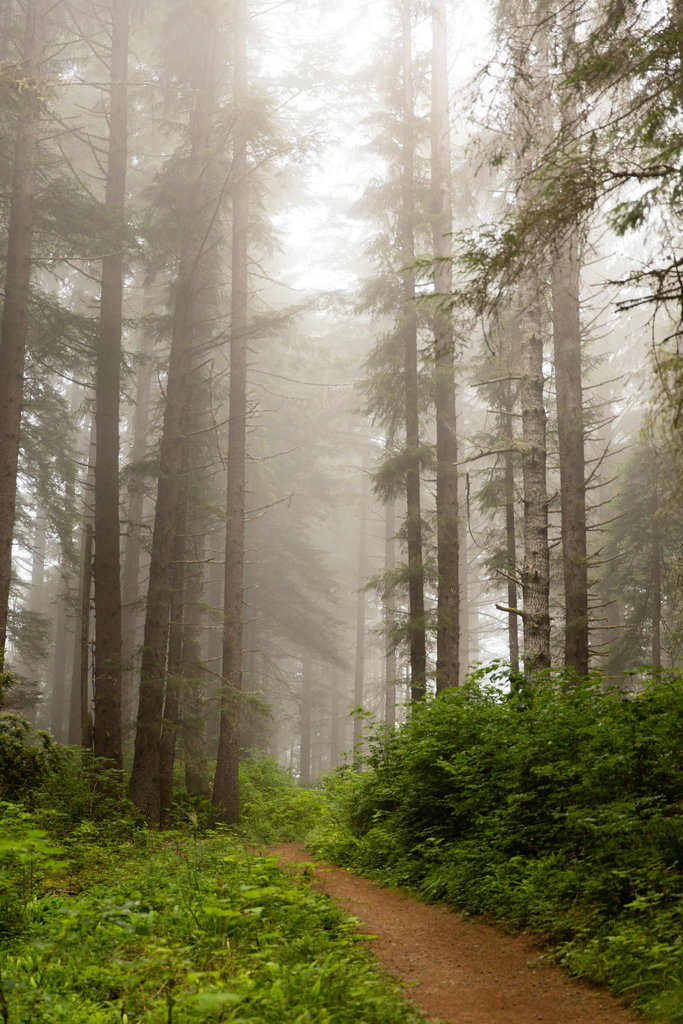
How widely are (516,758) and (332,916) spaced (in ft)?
7.93

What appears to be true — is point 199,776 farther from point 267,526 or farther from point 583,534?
point 267,526

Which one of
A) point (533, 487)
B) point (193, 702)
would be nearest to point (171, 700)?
point (193, 702)

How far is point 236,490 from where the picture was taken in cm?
1465

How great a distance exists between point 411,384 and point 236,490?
178 inches

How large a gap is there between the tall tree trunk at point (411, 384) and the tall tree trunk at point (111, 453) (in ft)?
18.4

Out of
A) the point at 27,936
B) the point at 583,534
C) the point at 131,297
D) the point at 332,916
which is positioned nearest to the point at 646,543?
the point at 583,534

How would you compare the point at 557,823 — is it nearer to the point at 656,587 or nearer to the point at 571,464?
the point at 571,464

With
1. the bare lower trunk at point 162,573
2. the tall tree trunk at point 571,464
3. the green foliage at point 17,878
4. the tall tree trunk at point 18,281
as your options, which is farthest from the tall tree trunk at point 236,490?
the green foliage at point 17,878

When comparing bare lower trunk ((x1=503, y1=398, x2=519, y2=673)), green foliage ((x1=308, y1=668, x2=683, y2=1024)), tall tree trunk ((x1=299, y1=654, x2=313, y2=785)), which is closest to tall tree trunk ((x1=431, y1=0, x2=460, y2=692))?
bare lower trunk ((x1=503, y1=398, x2=519, y2=673))

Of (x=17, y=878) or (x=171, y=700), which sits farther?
(x=171, y=700)

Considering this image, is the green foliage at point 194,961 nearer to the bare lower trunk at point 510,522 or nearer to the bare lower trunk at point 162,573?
the bare lower trunk at point 162,573

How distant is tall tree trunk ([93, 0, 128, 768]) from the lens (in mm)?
12781

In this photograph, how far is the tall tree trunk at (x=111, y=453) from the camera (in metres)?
12.8

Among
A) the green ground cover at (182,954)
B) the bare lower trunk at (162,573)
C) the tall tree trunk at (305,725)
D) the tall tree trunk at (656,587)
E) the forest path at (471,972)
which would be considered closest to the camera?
the green ground cover at (182,954)
